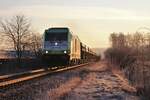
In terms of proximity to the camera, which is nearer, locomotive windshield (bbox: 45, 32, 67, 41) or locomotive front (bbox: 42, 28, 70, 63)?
locomotive front (bbox: 42, 28, 70, 63)

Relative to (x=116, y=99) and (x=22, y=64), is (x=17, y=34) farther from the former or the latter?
(x=116, y=99)

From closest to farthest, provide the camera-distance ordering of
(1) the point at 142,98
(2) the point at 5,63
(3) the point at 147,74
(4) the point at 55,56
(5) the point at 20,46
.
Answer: (1) the point at 142,98, (3) the point at 147,74, (4) the point at 55,56, (2) the point at 5,63, (5) the point at 20,46

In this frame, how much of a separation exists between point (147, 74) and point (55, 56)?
A: 11.7 meters

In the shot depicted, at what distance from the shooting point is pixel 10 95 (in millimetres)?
15008

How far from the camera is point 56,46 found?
1439 inches

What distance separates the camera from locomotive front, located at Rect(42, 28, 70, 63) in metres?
36.2

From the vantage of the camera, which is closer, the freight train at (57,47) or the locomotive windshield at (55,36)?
the freight train at (57,47)

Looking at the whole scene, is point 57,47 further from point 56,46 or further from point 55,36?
point 55,36

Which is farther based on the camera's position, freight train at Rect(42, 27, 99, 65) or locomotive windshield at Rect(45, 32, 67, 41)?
locomotive windshield at Rect(45, 32, 67, 41)

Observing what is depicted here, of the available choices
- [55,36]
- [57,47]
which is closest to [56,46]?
[57,47]

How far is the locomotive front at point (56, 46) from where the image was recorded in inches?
1427

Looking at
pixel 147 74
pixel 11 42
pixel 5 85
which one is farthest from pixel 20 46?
pixel 5 85

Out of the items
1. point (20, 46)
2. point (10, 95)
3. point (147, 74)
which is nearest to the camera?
point (10, 95)

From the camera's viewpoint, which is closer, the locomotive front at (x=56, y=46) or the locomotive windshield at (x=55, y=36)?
the locomotive front at (x=56, y=46)
